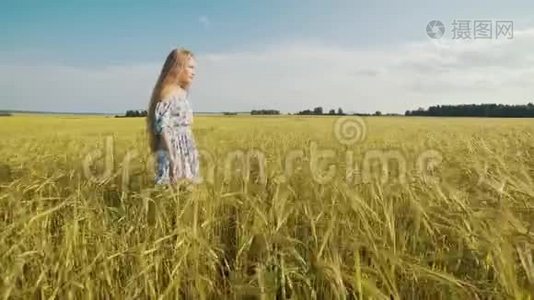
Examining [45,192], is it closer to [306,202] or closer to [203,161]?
[306,202]

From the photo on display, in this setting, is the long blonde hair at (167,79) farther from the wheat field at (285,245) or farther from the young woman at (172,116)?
the wheat field at (285,245)

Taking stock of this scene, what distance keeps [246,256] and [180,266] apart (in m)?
0.23

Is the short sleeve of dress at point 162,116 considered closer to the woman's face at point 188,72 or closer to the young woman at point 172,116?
the young woman at point 172,116

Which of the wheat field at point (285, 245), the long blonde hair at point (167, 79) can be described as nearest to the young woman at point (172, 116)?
the long blonde hair at point (167, 79)

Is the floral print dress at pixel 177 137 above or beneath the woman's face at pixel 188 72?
beneath

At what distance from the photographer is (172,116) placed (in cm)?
344

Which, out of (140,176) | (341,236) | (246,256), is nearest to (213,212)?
(246,256)

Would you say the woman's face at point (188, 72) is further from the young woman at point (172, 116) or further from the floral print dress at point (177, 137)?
the floral print dress at point (177, 137)

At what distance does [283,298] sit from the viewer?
1436 mm

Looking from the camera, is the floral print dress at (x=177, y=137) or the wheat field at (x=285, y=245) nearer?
the wheat field at (x=285, y=245)

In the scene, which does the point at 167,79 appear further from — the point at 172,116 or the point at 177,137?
the point at 177,137

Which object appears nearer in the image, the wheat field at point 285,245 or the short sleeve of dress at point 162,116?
the wheat field at point 285,245

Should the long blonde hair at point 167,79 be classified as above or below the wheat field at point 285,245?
above

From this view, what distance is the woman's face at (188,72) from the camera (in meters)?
3.45
